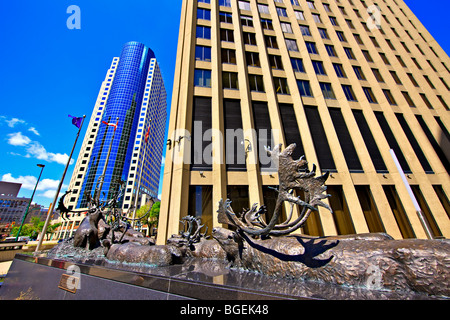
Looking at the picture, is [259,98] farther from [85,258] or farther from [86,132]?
[86,132]

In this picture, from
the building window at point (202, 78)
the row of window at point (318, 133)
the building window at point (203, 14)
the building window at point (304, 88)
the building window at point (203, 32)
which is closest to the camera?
the row of window at point (318, 133)

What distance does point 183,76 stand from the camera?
1588 centimetres

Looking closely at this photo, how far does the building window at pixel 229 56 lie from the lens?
17906 mm

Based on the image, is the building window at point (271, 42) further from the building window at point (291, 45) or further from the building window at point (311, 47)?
the building window at point (311, 47)

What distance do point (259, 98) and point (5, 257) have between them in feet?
82.1

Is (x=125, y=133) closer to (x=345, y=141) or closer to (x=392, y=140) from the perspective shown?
(x=345, y=141)

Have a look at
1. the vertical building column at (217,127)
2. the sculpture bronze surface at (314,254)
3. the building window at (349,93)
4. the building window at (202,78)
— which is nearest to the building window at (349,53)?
the building window at (349,93)

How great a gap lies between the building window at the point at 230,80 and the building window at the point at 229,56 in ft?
5.30

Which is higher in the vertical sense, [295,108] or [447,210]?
[295,108]

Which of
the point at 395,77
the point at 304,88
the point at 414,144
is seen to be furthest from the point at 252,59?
the point at 414,144

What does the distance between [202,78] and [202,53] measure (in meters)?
3.28
